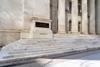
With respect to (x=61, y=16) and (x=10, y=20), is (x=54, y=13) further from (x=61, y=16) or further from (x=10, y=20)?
(x=10, y=20)

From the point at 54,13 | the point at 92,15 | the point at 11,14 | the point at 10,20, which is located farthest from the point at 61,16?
the point at 92,15

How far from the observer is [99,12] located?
1675 centimetres

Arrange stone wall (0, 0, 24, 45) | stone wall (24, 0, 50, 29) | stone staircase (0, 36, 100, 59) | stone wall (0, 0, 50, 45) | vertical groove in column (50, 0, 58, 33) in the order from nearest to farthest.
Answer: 1. stone staircase (0, 36, 100, 59)
2. stone wall (0, 0, 24, 45)
3. stone wall (0, 0, 50, 45)
4. stone wall (24, 0, 50, 29)
5. vertical groove in column (50, 0, 58, 33)

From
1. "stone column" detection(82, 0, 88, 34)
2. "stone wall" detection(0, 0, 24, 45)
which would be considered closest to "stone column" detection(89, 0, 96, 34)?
"stone column" detection(82, 0, 88, 34)

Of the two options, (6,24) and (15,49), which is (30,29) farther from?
(15,49)

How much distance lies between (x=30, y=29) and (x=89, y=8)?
8627 mm

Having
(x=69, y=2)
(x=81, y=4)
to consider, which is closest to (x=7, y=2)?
(x=69, y=2)

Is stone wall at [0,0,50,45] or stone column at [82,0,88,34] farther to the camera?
stone column at [82,0,88,34]

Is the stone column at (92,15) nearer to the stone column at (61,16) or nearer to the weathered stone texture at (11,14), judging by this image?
the stone column at (61,16)

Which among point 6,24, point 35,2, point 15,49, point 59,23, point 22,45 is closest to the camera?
point 15,49

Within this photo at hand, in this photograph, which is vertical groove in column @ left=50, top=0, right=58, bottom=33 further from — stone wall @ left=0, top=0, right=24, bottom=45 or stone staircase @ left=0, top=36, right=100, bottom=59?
stone staircase @ left=0, top=36, right=100, bottom=59

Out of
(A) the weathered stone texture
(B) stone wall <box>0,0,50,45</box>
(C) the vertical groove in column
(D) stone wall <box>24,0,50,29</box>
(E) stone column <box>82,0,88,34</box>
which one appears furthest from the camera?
(E) stone column <box>82,0,88,34</box>

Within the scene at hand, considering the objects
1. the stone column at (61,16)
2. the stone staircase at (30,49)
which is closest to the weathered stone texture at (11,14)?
the stone staircase at (30,49)

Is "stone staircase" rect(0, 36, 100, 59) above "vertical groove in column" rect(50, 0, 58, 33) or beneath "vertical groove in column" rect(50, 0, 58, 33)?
beneath
